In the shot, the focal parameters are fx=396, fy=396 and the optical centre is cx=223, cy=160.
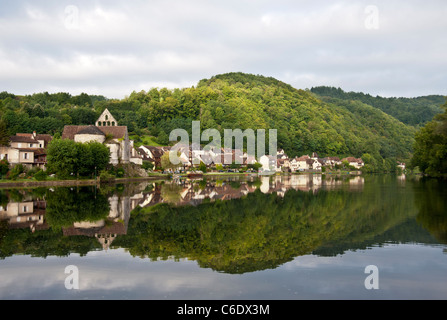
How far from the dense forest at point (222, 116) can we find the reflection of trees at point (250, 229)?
240 feet

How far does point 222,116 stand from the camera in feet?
449

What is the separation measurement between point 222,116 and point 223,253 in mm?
125064

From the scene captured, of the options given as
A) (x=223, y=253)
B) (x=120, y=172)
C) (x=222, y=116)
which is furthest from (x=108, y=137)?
(x=222, y=116)

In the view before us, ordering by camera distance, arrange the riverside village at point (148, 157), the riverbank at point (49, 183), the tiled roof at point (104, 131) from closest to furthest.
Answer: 1. the riverbank at point (49, 183)
2. the riverside village at point (148, 157)
3. the tiled roof at point (104, 131)

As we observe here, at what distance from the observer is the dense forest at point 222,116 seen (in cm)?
9944

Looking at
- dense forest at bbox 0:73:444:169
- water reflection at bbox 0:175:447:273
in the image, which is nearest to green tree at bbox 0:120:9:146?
dense forest at bbox 0:73:444:169

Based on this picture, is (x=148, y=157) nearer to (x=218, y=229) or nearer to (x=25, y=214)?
(x=25, y=214)

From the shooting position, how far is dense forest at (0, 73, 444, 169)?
326 feet

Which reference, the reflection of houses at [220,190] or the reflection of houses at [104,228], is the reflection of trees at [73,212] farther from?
the reflection of houses at [220,190]

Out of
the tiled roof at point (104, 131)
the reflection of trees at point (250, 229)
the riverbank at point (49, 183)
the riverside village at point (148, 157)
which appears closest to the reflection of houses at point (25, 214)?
the reflection of trees at point (250, 229)

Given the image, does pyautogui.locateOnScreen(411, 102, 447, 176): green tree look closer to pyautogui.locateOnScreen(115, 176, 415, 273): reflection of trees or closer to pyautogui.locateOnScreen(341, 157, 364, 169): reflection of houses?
pyautogui.locateOnScreen(115, 176, 415, 273): reflection of trees

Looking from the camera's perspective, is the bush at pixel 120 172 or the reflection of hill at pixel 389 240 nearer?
the reflection of hill at pixel 389 240
